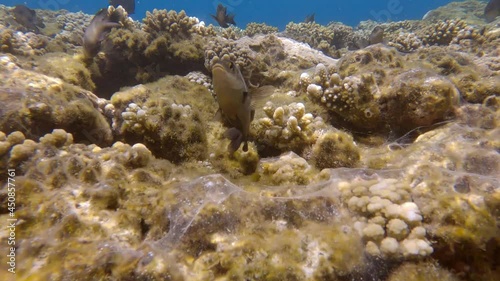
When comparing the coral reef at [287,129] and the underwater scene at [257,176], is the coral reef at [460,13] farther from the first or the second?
the coral reef at [287,129]

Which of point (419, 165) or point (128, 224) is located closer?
point (128, 224)

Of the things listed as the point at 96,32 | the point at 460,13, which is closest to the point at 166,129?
the point at 96,32

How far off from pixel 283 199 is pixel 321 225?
0.38m

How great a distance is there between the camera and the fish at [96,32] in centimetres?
626

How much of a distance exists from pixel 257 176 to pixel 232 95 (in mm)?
1171

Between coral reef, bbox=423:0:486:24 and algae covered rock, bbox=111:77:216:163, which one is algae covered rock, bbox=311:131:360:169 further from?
coral reef, bbox=423:0:486:24

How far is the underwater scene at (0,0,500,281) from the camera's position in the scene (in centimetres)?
192

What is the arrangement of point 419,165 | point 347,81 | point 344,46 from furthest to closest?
point 344,46, point 347,81, point 419,165

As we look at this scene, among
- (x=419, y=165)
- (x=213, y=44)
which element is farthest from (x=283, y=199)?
(x=213, y=44)

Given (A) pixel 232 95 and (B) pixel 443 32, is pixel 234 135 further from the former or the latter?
(B) pixel 443 32

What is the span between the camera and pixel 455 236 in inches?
79.5

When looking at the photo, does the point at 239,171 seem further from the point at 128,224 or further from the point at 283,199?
the point at 128,224

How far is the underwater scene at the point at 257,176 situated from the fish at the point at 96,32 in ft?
3.21

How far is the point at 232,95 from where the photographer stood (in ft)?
8.52
